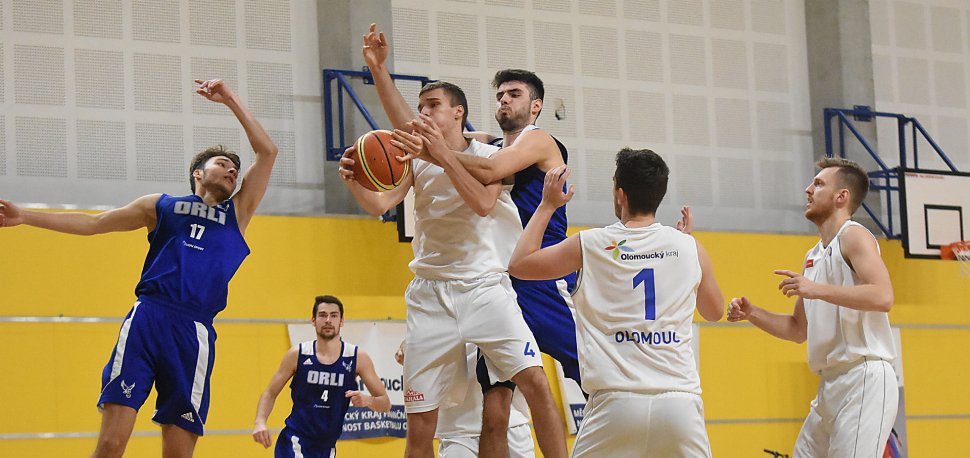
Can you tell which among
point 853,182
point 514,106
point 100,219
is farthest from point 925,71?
point 100,219

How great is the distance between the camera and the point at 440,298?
14.4ft

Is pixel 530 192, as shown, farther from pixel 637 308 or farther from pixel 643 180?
pixel 637 308

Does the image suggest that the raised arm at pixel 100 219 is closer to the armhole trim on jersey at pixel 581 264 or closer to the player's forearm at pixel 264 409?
the player's forearm at pixel 264 409

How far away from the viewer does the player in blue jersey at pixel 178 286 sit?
467 centimetres

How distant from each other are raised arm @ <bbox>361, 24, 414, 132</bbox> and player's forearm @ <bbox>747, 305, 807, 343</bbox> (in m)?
2.09

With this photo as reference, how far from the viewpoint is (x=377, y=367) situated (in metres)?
9.09

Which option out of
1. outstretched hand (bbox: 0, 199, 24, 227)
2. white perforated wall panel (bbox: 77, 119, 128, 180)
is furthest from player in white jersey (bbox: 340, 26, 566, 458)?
white perforated wall panel (bbox: 77, 119, 128, 180)

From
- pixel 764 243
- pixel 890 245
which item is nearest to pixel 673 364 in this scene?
pixel 764 243

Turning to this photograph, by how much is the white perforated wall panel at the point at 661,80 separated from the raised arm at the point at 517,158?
607cm

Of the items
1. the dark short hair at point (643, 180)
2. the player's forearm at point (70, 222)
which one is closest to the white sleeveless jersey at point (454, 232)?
the dark short hair at point (643, 180)

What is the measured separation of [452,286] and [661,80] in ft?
26.2

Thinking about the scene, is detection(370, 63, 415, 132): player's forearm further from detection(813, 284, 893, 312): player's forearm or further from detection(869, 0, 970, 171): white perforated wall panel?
detection(869, 0, 970, 171): white perforated wall panel

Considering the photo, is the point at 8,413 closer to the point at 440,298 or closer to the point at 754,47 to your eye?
the point at 440,298

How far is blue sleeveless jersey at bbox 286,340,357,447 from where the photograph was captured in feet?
23.7
